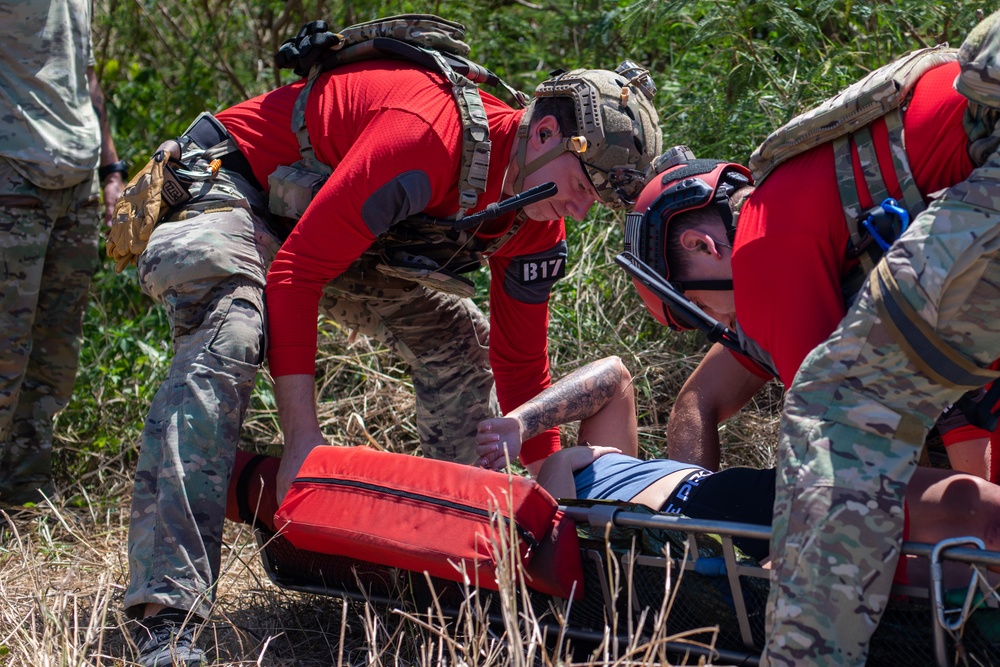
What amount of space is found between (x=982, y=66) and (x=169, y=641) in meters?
2.27

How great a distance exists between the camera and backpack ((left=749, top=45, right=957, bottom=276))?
7.38ft

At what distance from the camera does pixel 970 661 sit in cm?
219

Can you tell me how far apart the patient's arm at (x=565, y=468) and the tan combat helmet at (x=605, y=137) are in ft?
2.51

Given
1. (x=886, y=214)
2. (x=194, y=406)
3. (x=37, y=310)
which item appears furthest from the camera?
(x=37, y=310)

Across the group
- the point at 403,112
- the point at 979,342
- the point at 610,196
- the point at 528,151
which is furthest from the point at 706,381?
the point at 979,342

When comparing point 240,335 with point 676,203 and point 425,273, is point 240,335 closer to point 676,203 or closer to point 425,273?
point 425,273

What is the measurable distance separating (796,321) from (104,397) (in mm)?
3555

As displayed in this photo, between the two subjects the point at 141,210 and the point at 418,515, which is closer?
the point at 418,515

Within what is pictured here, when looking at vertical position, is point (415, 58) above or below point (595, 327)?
above

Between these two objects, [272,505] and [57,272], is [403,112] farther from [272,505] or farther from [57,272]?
[57,272]

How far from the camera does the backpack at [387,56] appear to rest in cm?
320

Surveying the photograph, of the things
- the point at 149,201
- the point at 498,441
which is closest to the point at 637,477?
the point at 498,441

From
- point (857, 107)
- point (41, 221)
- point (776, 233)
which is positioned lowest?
point (41, 221)

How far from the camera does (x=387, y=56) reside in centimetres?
339
